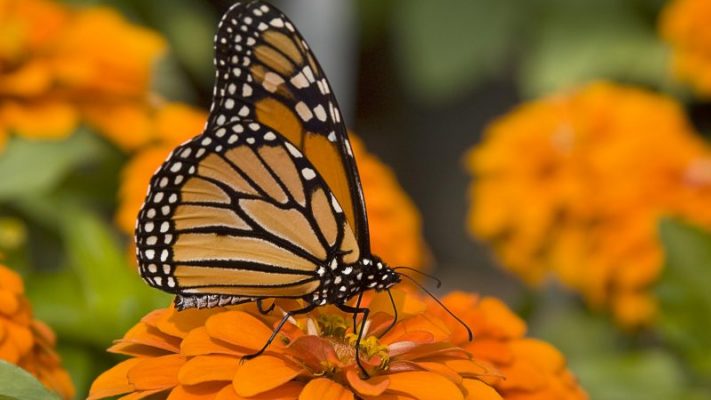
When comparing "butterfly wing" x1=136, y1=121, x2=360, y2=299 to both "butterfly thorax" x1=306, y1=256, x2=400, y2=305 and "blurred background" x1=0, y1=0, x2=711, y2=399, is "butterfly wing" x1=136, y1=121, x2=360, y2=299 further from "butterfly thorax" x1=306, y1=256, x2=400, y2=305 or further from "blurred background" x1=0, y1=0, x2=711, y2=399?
"blurred background" x1=0, y1=0, x2=711, y2=399

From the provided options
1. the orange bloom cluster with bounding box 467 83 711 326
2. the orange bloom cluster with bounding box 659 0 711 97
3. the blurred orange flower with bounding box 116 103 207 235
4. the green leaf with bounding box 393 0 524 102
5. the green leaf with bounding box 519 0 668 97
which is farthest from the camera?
the green leaf with bounding box 393 0 524 102

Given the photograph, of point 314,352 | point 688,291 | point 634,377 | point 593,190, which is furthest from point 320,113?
point 593,190

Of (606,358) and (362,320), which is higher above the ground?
(606,358)

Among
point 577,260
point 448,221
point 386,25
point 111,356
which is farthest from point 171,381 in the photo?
point 448,221

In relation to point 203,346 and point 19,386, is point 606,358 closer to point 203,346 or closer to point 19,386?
point 203,346

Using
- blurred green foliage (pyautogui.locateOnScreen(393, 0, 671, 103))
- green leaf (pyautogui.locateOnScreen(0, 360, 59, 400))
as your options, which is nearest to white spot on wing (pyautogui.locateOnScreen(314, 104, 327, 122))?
green leaf (pyautogui.locateOnScreen(0, 360, 59, 400))
